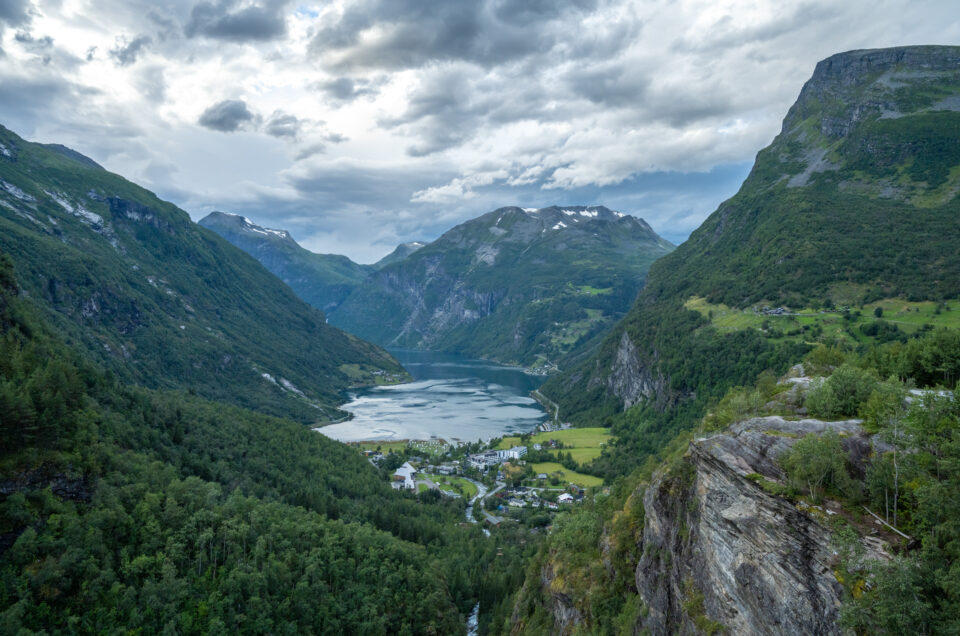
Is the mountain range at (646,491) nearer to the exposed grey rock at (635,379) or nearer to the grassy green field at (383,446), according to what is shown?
the exposed grey rock at (635,379)

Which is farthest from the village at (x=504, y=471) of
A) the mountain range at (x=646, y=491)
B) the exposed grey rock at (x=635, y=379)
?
the exposed grey rock at (x=635, y=379)

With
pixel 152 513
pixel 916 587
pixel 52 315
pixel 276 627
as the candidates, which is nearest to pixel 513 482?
pixel 276 627

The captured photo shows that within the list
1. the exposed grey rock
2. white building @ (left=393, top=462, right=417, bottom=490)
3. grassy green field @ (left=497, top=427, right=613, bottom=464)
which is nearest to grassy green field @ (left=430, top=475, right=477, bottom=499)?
white building @ (left=393, top=462, right=417, bottom=490)

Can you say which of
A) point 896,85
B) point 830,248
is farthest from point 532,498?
point 896,85

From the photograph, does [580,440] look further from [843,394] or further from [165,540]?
[843,394]

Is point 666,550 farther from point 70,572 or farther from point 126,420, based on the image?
point 126,420

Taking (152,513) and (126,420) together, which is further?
(126,420)
